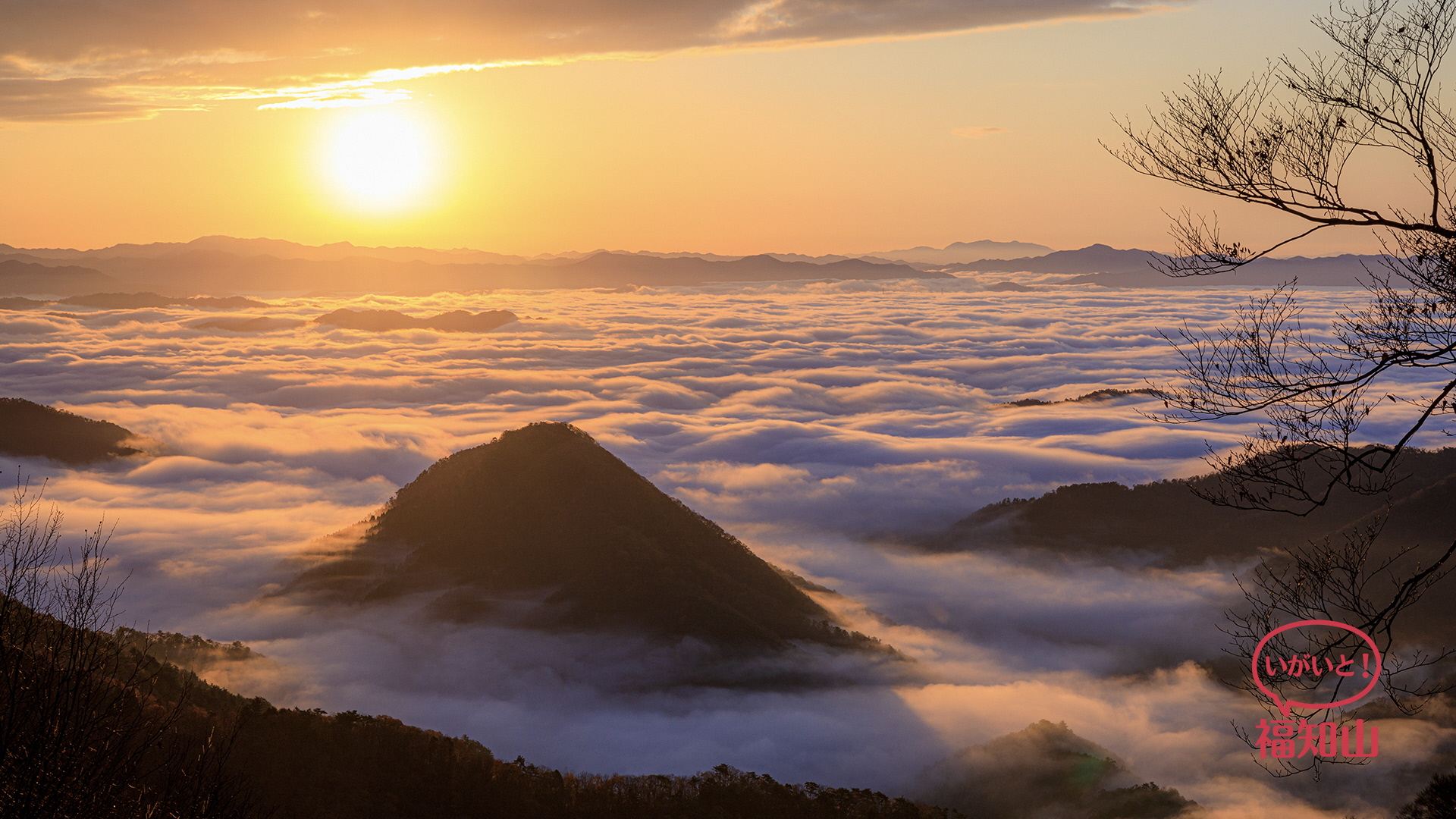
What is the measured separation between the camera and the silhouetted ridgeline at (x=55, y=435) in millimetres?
117588

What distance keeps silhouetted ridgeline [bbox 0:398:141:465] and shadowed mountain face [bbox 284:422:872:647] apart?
68.8 m

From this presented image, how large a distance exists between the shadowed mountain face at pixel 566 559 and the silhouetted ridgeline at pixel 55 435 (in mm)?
68755

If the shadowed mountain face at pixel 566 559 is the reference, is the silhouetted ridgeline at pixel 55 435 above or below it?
above

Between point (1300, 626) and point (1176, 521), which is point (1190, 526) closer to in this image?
point (1176, 521)

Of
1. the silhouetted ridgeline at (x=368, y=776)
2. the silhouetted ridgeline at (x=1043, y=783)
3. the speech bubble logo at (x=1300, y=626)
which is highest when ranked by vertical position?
the speech bubble logo at (x=1300, y=626)

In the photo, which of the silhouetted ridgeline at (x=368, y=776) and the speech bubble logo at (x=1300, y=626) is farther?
the silhouetted ridgeline at (x=368, y=776)

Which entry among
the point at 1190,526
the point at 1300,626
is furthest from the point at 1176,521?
the point at 1300,626

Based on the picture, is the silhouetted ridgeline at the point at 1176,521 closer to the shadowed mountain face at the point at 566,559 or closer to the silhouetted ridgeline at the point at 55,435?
the shadowed mountain face at the point at 566,559

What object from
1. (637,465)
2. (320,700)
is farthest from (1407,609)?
(637,465)

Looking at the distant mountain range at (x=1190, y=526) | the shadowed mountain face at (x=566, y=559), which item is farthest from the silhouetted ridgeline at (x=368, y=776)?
the distant mountain range at (x=1190, y=526)

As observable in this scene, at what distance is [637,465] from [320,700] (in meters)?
95.9

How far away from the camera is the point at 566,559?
68.1 meters

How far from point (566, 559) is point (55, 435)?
95504 millimetres

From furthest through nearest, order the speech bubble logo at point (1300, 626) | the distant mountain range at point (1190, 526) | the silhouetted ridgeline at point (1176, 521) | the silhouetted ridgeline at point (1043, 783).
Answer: the silhouetted ridgeline at point (1176, 521), the distant mountain range at point (1190, 526), the silhouetted ridgeline at point (1043, 783), the speech bubble logo at point (1300, 626)
